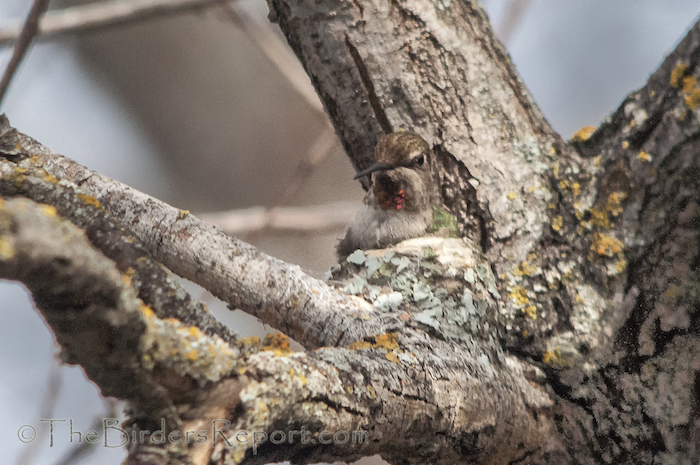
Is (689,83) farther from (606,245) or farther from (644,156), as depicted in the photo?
(606,245)

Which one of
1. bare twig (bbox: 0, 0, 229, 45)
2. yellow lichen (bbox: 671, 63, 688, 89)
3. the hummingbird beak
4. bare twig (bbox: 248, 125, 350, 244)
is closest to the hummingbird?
the hummingbird beak

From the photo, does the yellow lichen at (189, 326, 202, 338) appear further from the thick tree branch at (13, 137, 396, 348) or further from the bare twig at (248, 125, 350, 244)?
the bare twig at (248, 125, 350, 244)

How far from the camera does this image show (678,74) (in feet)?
5.37

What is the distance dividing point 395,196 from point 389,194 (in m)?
0.04

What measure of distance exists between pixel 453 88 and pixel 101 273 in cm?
181

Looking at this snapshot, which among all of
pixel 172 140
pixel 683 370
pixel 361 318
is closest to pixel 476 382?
pixel 361 318

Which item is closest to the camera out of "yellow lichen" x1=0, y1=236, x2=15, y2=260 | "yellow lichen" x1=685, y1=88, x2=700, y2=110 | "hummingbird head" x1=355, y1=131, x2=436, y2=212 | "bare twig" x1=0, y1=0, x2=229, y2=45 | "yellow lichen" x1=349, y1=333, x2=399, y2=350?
"yellow lichen" x1=0, y1=236, x2=15, y2=260

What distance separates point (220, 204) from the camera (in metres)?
5.07

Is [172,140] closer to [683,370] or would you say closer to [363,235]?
[363,235]

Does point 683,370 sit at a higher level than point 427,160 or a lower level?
lower

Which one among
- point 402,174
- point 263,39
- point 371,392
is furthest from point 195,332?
point 263,39

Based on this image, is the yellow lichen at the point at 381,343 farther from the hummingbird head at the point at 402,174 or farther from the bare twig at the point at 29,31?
the bare twig at the point at 29,31

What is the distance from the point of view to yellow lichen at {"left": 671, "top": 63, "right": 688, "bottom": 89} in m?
1.62

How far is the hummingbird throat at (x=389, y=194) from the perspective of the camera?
2.67m
